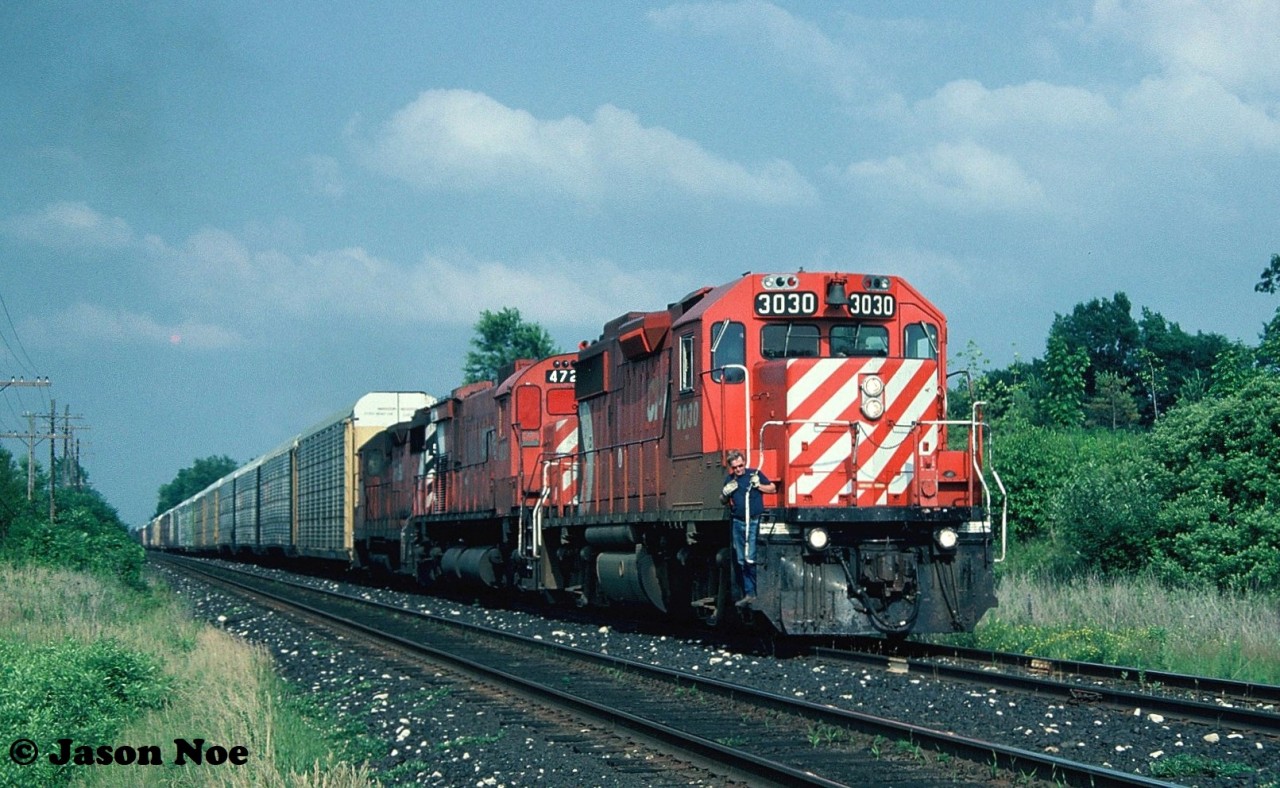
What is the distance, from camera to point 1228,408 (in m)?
20.5

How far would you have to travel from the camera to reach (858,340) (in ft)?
47.2

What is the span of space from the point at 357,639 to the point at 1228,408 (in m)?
13.2

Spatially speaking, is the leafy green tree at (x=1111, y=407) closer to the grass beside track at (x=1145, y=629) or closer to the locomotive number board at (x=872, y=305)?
the grass beside track at (x=1145, y=629)

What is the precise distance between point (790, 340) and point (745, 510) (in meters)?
2.17

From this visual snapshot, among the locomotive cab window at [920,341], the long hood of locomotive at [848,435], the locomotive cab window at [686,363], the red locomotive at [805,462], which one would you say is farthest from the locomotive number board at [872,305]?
the locomotive cab window at [686,363]

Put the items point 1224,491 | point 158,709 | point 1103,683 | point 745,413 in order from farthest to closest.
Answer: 1. point 1224,491
2. point 745,413
3. point 1103,683
4. point 158,709

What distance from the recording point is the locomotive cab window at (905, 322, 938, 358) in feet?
47.7

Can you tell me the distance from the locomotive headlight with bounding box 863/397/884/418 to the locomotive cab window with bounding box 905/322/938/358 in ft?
3.72

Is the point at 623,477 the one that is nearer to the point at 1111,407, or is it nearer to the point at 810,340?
the point at 810,340

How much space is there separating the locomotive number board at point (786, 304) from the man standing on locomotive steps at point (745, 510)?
5.61ft

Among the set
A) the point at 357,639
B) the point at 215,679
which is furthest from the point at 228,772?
the point at 357,639

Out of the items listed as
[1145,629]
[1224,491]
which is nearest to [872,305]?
[1145,629]

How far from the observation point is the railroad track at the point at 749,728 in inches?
301

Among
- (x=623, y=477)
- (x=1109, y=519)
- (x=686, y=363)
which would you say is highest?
(x=686, y=363)
